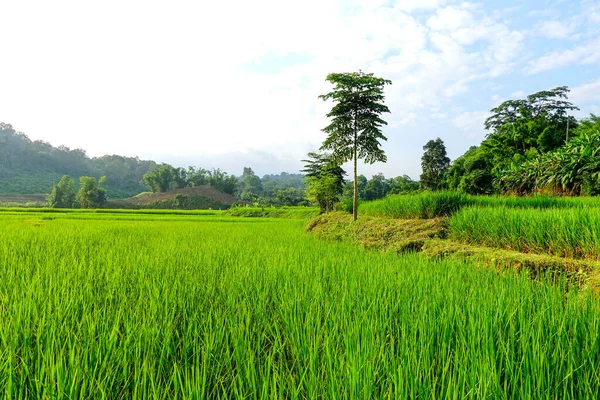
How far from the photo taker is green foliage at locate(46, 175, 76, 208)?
43.0 meters

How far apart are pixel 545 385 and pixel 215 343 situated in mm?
1615

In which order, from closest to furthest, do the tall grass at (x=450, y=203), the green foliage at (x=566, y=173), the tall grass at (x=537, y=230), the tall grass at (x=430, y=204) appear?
the tall grass at (x=537, y=230), the tall grass at (x=450, y=203), the tall grass at (x=430, y=204), the green foliage at (x=566, y=173)

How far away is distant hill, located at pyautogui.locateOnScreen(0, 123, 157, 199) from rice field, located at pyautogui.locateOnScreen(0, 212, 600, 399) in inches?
3239

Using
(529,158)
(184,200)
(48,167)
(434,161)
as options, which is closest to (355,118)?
(529,158)

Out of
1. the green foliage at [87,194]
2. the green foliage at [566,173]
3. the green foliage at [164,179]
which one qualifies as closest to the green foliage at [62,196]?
the green foliage at [87,194]

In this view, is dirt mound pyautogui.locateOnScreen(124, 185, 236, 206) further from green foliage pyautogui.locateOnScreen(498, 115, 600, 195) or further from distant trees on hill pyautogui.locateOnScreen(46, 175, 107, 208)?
green foliage pyautogui.locateOnScreen(498, 115, 600, 195)

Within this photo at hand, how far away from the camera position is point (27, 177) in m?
73.4

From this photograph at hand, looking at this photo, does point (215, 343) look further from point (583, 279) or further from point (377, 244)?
point (377, 244)

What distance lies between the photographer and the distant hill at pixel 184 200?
49.7 meters

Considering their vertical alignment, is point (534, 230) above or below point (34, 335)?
above

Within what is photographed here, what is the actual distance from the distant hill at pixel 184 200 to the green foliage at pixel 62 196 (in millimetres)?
5350

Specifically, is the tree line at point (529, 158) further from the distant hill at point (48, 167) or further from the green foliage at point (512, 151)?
the distant hill at point (48, 167)

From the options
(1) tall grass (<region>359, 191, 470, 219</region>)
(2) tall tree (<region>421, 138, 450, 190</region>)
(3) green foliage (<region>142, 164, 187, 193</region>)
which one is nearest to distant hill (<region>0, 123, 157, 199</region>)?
(3) green foliage (<region>142, 164, 187, 193</region>)

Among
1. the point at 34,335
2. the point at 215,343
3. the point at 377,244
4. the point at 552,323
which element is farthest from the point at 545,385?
the point at 377,244
